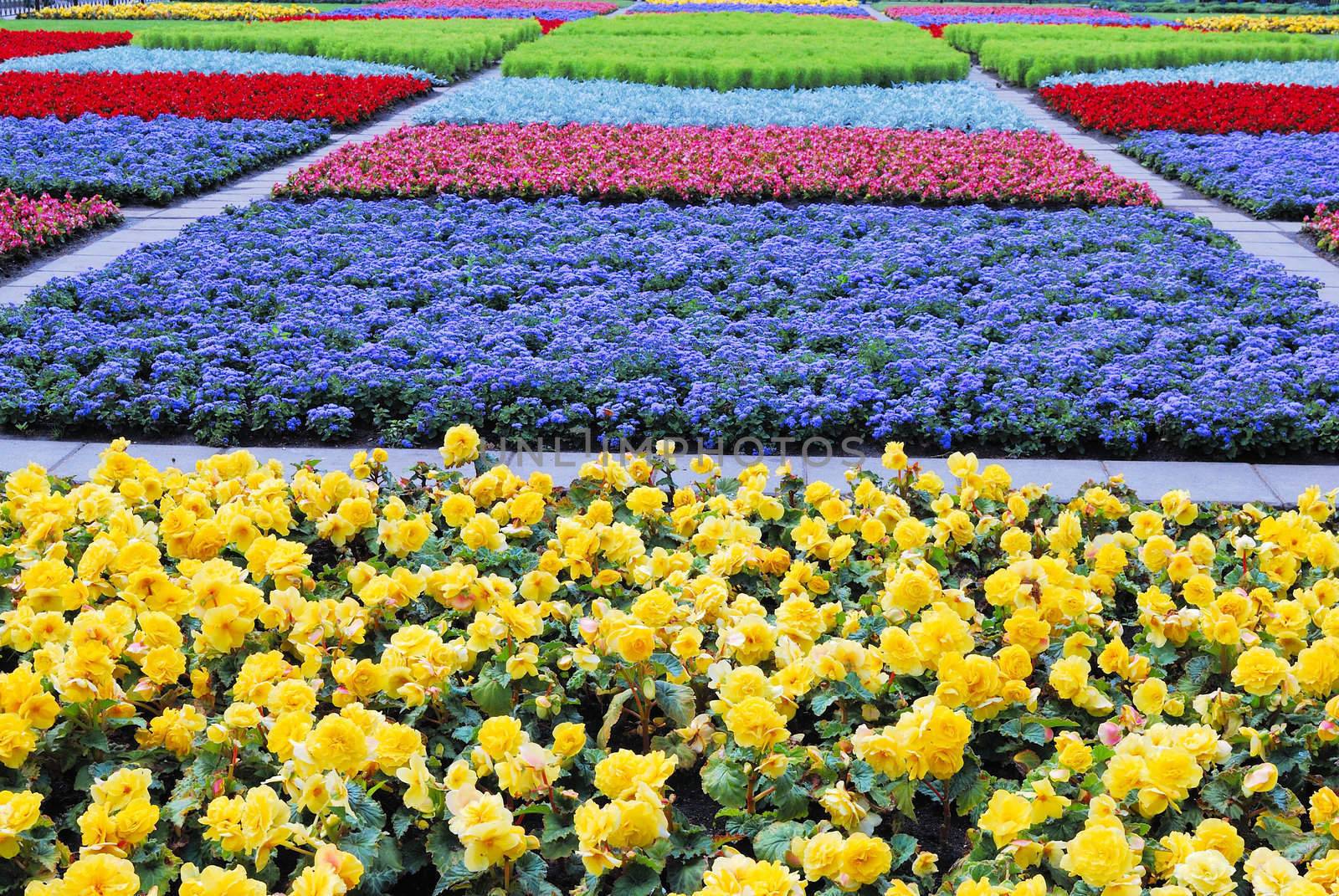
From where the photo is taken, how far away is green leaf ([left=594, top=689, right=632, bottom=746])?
2.72 meters

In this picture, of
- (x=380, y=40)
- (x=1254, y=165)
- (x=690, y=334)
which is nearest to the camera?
(x=690, y=334)

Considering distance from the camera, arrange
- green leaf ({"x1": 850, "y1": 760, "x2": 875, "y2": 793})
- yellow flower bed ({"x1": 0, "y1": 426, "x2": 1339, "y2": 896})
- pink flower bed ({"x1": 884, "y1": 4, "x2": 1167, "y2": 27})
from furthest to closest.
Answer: pink flower bed ({"x1": 884, "y1": 4, "x2": 1167, "y2": 27}), green leaf ({"x1": 850, "y1": 760, "x2": 875, "y2": 793}), yellow flower bed ({"x1": 0, "y1": 426, "x2": 1339, "y2": 896})

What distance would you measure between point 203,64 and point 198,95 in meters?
3.41

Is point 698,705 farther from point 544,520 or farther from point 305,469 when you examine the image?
point 305,469

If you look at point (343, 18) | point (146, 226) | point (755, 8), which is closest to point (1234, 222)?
point (146, 226)

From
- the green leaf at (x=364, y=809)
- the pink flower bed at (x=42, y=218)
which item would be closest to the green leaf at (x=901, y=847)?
the green leaf at (x=364, y=809)

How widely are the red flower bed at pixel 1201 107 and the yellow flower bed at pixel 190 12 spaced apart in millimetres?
20762

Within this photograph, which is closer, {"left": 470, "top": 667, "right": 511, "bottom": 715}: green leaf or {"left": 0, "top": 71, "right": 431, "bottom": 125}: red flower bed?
{"left": 470, "top": 667, "right": 511, "bottom": 715}: green leaf

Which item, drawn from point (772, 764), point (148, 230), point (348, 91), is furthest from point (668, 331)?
point (348, 91)

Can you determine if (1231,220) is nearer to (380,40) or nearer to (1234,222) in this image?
(1234,222)

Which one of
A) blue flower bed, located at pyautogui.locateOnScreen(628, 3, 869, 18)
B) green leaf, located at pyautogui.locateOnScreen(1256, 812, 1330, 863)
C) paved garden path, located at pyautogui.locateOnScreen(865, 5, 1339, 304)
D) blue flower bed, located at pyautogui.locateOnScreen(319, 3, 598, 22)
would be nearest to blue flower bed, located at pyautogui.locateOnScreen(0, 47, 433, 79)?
paved garden path, located at pyautogui.locateOnScreen(865, 5, 1339, 304)

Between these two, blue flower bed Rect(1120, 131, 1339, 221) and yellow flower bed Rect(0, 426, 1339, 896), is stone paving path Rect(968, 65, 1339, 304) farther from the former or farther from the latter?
yellow flower bed Rect(0, 426, 1339, 896)

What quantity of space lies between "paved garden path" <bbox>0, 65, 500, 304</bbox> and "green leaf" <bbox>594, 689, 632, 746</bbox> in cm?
561

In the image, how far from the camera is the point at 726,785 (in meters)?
2.48
